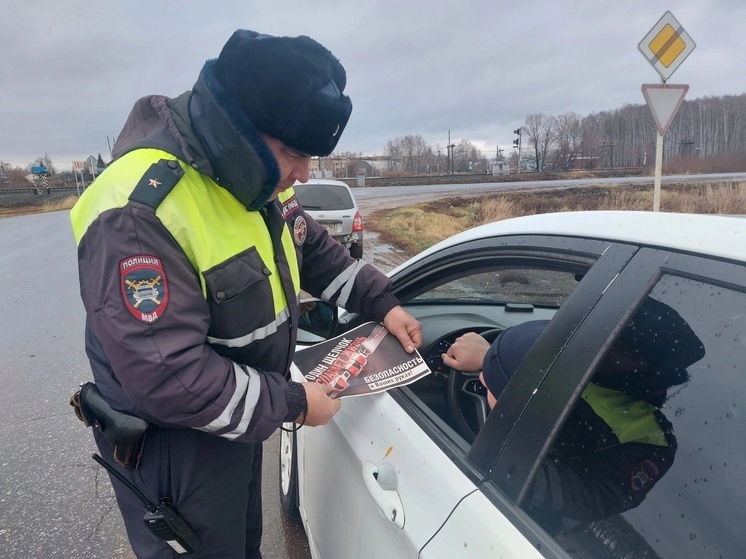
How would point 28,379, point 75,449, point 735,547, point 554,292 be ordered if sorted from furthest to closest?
point 28,379, point 75,449, point 554,292, point 735,547

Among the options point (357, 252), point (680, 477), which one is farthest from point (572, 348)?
point (357, 252)

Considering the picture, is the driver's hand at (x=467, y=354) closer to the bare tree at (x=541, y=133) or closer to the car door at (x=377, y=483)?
the car door at (x=377, y=483)

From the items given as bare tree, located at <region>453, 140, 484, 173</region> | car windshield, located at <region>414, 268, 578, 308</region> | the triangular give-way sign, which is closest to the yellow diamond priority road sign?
the triangular give-way sign

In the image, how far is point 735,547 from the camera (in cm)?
83

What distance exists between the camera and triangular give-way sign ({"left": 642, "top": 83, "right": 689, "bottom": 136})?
6203 millimetres

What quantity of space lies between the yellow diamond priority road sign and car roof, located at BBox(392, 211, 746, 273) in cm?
610

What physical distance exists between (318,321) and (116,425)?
3.15ft

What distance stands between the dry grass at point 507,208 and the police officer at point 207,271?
8694 mm

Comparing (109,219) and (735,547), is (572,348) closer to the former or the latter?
(735,547)

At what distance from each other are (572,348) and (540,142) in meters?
71.5

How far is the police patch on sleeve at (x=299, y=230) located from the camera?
1.87m

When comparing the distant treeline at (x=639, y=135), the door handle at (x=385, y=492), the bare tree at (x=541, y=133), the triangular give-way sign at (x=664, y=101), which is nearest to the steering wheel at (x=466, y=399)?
the door handle at (x=385, y=492)

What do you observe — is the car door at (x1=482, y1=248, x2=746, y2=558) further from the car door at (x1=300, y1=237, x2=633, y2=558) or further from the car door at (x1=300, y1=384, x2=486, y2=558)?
the car door at (x1=300, y1=384, x2=486, y2=558)

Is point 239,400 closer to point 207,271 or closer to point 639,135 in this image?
point 207,271
